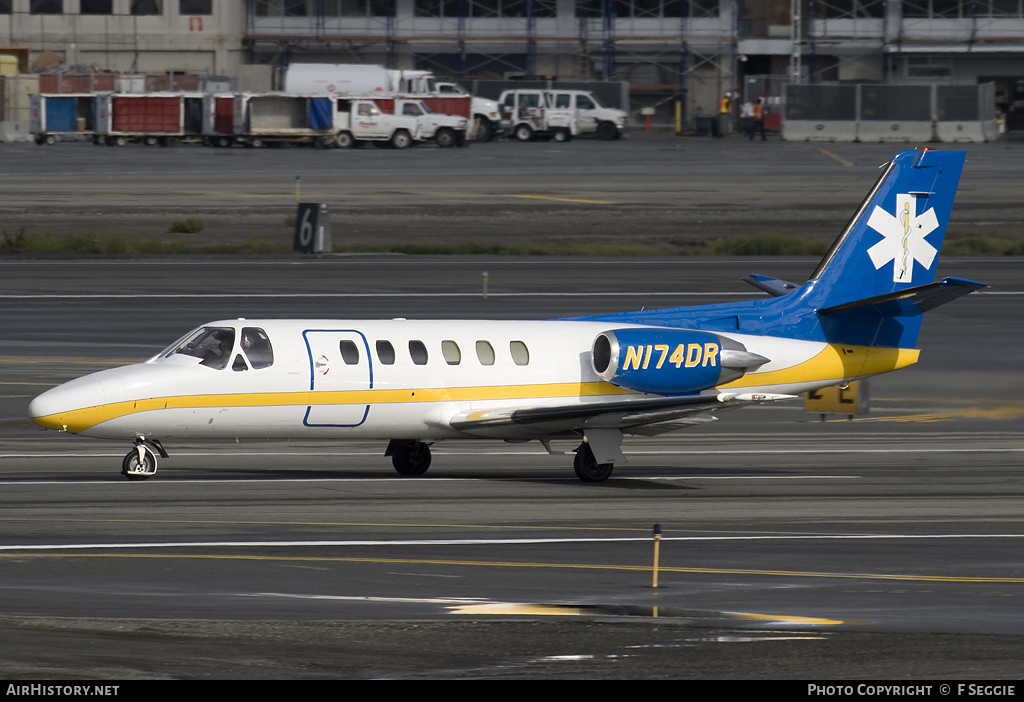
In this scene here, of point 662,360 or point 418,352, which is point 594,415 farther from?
point 418,352

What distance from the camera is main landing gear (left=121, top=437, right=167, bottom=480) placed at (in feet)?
68.5

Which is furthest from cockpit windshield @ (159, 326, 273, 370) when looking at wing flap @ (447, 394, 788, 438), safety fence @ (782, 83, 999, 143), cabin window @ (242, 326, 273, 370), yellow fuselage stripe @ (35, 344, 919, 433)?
safety fence @ (782, 83, 999, 143)

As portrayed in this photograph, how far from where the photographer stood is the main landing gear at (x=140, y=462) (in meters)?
20.9

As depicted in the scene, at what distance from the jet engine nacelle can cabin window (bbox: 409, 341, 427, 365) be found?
2.78 metres

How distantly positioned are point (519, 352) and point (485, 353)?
22.2 inches

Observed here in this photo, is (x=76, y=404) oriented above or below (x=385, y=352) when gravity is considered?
below

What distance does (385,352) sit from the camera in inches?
854

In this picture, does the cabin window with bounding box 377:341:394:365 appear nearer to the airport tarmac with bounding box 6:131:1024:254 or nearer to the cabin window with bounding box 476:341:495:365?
the cabin window with bounding box 476:341:495:365

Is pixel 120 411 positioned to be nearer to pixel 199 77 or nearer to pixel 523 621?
pixel 523 621

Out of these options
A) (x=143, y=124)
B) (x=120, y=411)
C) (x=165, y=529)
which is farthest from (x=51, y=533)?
(x=143, y=124)

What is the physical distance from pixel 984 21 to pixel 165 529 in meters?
100

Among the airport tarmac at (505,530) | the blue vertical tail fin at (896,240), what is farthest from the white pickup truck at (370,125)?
the blue vertical tail fin at (896,240)

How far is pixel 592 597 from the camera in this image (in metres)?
14.5

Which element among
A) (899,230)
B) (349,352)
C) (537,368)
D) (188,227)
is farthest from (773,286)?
(188,227)
